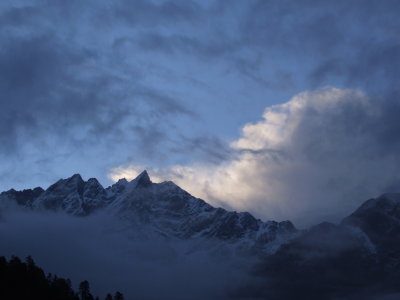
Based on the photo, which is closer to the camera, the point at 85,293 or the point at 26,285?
the point at 26,285

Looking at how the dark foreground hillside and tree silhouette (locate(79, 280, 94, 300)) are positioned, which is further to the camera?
tree silhouette (locate(79, 280, 94, 300))

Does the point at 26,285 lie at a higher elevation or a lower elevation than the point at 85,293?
lower

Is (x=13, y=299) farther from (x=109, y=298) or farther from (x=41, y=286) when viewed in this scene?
(x=109, y=298)

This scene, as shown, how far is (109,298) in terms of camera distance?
186 m

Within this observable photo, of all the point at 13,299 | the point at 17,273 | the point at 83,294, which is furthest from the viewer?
the point at 83,294

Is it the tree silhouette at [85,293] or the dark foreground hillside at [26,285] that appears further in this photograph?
the tree silhouette at [85,293]

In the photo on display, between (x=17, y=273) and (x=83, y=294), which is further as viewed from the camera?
(x=83, y=294)

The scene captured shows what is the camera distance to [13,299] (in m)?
144

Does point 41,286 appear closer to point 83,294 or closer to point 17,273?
point 17,273

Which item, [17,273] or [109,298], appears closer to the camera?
[17,273]

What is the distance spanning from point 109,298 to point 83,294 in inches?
379

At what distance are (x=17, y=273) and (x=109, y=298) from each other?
39.1 m

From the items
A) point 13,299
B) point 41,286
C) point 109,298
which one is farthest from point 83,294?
point 13,299

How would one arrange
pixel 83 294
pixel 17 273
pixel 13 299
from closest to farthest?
pixel 13 299, pixel 17 273, pixel 83 294
